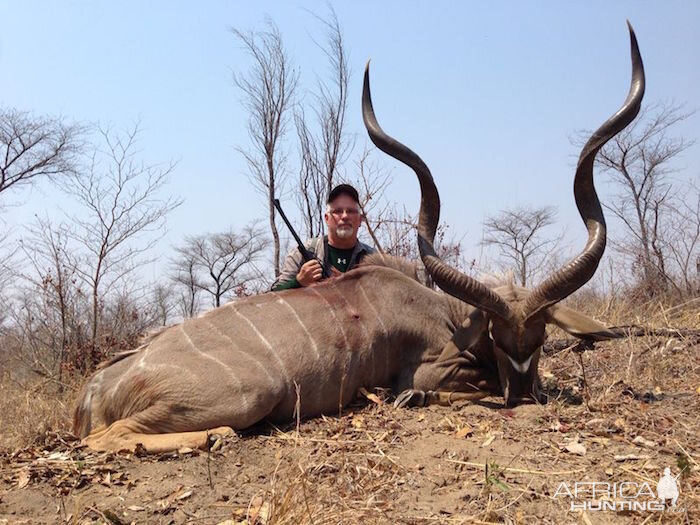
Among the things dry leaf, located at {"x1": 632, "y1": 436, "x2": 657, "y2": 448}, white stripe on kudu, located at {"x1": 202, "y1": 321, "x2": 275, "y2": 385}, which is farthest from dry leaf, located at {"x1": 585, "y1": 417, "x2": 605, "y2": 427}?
white stripe on kudu, located at {"x1": 202, "y1": 321, "x2": 275, "y2": 385}

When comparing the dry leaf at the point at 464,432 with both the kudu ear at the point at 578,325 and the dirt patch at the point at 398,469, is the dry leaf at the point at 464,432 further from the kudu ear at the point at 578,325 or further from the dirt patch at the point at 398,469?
the kudu ear at the point at 578,325

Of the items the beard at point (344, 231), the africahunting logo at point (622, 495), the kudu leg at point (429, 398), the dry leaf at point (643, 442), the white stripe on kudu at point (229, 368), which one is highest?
the beard at point (344, 231)

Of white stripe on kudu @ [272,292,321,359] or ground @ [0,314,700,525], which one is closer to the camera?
ground @ [0,314,700,525]

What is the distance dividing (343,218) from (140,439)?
6.28 ft

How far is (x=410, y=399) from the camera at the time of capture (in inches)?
132

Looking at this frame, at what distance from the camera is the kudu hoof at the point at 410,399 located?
131 inches

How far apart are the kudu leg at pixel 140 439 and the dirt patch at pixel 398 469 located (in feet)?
0.24

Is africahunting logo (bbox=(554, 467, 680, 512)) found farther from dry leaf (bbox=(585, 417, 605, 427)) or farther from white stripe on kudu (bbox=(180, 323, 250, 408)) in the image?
white stripe on kudu (bbox=(180, 323, 250, 408))

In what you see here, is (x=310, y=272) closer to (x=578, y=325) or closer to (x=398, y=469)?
(x=578, y=325)

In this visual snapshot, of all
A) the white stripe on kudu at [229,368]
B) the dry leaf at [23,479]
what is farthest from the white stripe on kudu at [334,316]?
the dry leaf at [23,479]

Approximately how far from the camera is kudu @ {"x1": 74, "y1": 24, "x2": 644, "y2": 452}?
2.96 m

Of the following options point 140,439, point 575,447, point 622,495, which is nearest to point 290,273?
point 140,439

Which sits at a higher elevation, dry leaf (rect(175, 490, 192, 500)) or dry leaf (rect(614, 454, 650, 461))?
dry leaf (rect(614, 454, 650, 461))

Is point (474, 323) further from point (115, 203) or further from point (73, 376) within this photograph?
point (115, 203)
